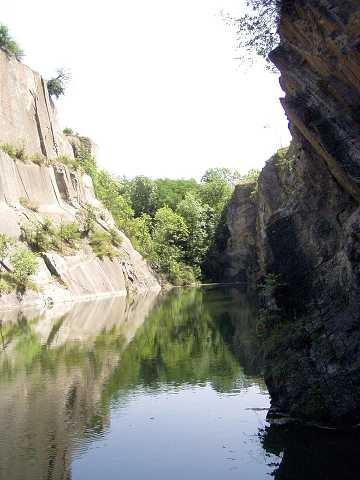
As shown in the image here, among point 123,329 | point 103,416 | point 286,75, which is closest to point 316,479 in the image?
point 103,416

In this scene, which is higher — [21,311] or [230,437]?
[21,311]

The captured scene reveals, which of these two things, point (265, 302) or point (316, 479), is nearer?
point (316, 479)

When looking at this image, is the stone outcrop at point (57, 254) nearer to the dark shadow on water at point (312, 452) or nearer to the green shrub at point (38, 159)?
the green shrub at point (38, 159)

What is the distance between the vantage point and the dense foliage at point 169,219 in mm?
83625

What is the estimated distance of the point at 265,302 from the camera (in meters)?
20.3

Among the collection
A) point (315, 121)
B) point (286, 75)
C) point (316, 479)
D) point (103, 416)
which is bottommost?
point (316, 479)

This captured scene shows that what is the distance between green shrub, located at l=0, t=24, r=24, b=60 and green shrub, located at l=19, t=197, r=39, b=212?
59.3 ft

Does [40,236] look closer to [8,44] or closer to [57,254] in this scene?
[57,254]

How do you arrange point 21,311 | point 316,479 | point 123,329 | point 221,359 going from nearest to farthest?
1. point 316,479
2. point 221,359
3. point 123,329
4. point 21,311

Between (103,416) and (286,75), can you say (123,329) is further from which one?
(286,75)

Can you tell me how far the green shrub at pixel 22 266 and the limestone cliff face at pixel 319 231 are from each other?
31.8 meters

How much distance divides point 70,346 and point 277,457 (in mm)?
17270

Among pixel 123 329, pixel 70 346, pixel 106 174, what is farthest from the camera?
pixel 106 174

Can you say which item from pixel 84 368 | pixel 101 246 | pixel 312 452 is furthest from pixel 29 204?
pixel 312 452
